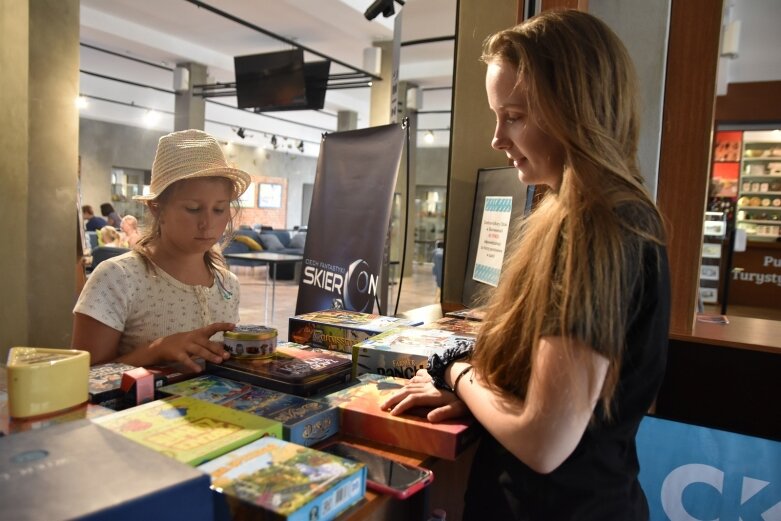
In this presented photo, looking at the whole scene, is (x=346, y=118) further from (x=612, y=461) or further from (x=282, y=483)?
(x=282, y=483)

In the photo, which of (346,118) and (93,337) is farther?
(346,118)

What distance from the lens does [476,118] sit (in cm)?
259

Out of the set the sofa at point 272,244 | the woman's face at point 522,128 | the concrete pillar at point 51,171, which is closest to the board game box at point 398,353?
the woman's face at point 522,128

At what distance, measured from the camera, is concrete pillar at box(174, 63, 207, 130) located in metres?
10.6

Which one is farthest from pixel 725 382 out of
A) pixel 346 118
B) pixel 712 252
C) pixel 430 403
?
pixel 346 118

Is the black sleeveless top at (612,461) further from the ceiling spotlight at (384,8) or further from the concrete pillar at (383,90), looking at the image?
the concrete pillar at (383,90)

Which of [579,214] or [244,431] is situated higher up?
[579,214]

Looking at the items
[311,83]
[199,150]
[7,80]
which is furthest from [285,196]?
[199,150]

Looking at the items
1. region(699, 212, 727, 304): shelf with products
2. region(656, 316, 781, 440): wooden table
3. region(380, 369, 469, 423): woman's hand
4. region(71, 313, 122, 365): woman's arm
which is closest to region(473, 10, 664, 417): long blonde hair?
region(380, 369, 469, 423): woman's hand

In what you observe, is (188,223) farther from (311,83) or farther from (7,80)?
(311,83)

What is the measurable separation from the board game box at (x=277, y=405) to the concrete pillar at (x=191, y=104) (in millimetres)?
10435

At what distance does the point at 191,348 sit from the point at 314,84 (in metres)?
8.14

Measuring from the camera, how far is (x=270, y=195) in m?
21.2

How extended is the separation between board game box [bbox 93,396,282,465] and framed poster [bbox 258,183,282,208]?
66.6 ft
